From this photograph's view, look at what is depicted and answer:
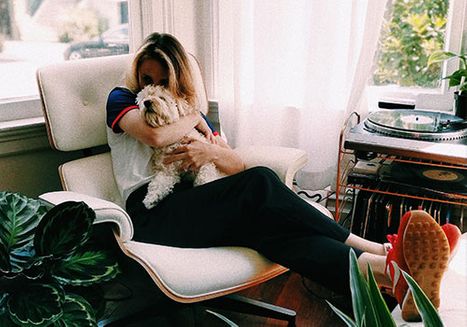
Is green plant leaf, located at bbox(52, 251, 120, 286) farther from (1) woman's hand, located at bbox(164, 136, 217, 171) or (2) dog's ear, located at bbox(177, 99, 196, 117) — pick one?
(2) dog's ear, located at bbox(177, 99, 196, 117)

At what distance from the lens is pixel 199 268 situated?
4.78ft

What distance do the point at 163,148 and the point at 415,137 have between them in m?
0.81

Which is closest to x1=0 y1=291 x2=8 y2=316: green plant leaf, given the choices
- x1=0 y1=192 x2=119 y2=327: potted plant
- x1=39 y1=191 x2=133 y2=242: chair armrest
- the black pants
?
x1=0 y1=192 x2=119 y2=327: potted plant

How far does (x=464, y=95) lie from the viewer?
1.95m

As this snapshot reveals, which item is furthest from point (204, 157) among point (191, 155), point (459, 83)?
point (459, 83)

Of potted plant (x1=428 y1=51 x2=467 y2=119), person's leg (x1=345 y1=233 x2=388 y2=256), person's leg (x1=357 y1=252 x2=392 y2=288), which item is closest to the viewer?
person's leg (x1=357 y1=252 x2=392 y2=288)

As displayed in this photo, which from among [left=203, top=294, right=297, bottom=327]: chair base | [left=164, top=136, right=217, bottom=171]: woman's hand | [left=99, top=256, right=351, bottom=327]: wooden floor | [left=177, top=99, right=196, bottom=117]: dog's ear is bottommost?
[left=99, top=256, right=351, bottom=327]: wooden floor

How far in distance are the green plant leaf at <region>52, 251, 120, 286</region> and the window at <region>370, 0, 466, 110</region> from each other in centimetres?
130

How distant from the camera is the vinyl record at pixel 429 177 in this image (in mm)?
1821

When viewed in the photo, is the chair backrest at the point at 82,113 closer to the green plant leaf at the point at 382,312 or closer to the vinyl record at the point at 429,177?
the vinyl record at the point at 429,177

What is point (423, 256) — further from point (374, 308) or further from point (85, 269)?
point (85, 269)

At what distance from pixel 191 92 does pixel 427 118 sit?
813 millimetres

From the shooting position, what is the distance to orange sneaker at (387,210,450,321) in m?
1.26

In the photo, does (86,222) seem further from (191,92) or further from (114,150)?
(191,92)
